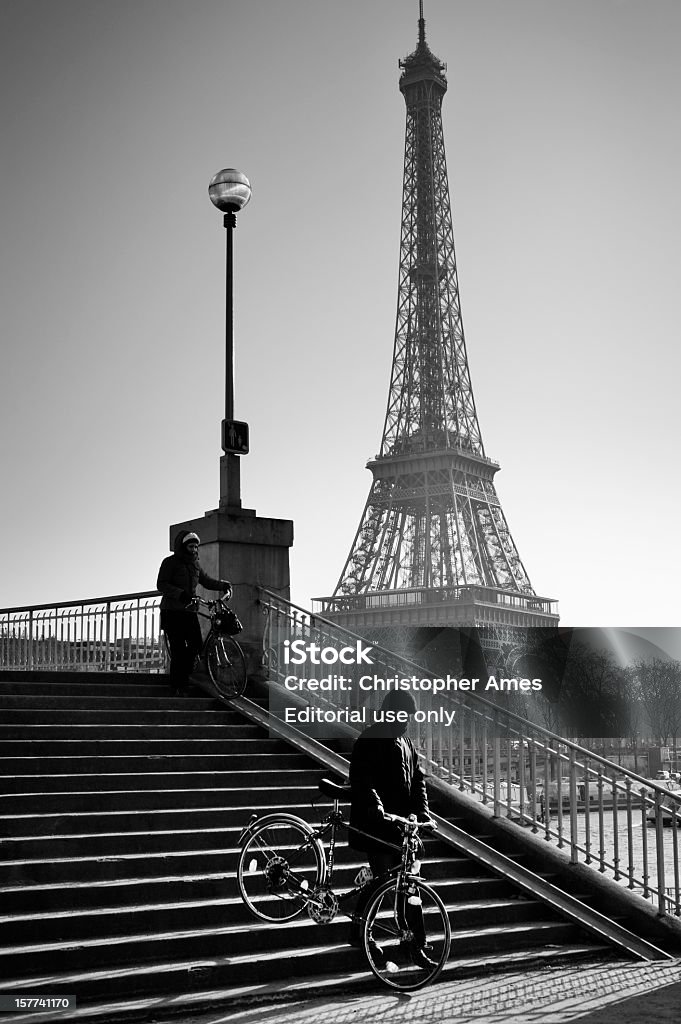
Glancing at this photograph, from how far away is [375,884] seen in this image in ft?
25.2

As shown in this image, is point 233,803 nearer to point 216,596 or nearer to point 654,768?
point 216,596

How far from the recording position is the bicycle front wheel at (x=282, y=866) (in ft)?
26.5

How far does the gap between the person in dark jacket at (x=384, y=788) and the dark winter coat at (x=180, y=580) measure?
4.93 meters

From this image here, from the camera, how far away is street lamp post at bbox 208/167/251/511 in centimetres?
1397

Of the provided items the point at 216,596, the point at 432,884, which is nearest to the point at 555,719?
the point at 216,596

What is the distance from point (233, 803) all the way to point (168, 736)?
4.69ft

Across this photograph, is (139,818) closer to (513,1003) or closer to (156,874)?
(156,874)

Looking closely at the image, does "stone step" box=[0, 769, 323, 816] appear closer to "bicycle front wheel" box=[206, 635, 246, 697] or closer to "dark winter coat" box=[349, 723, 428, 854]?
"bicycle front wheel" box=[206, 635, 246, 697]

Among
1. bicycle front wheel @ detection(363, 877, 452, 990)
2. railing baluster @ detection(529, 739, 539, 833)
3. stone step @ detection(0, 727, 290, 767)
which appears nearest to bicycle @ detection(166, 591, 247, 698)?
stone step @ detection(0, 727, 290, 767)

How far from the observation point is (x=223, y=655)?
12.6 meters

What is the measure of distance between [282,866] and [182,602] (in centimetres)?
499

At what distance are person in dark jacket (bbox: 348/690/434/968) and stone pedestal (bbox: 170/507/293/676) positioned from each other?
572 cm

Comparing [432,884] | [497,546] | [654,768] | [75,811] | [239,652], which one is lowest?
[654,768]

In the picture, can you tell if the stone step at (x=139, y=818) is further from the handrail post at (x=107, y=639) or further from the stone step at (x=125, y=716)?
the handrail post at (x=107, y=639)
